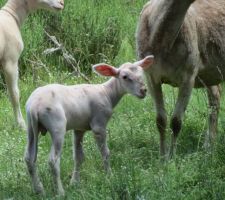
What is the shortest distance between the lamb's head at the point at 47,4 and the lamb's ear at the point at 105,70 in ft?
12.5

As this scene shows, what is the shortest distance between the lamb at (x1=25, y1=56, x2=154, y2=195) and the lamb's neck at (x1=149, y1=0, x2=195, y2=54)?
66 cm

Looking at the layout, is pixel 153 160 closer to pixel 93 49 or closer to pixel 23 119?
pixel 23 119

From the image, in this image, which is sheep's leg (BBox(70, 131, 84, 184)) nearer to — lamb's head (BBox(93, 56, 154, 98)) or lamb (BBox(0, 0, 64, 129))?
lamb's head (BBox(93, 56, 154, 98))

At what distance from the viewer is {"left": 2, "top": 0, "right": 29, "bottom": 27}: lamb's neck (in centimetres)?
1059

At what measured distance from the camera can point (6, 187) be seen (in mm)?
6641

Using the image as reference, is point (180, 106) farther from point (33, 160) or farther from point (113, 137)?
point (33, 160)

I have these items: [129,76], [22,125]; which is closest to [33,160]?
[129,76]

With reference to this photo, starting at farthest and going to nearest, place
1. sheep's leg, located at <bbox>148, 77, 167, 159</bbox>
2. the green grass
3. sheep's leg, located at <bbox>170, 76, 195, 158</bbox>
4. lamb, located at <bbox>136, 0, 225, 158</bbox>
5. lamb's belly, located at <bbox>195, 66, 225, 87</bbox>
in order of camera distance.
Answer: lamb's belly, located at <bbox>195, 66, 225, 87</bbox>
sheep's leg, located at <bbox>148, 77, 167, 159</bbox>
sheep's leg, located at <bbox>170, 76, 195, 158</bbox>
lamb, located at <bbox>136, 0, 225, 158</bbox>
the green grass

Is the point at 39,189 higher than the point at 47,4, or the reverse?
the point at 39,189

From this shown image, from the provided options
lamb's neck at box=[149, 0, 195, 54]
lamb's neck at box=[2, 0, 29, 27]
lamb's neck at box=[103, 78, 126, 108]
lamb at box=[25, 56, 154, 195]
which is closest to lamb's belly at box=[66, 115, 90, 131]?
lamb at box=[25, 56, 154, 195]

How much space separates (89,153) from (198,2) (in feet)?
7.13

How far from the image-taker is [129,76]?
22.3 ft

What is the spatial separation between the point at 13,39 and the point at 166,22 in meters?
3.12

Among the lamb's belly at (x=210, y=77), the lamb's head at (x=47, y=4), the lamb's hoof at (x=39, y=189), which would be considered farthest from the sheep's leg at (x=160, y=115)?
the lamb's head at (x=47, y=4)
